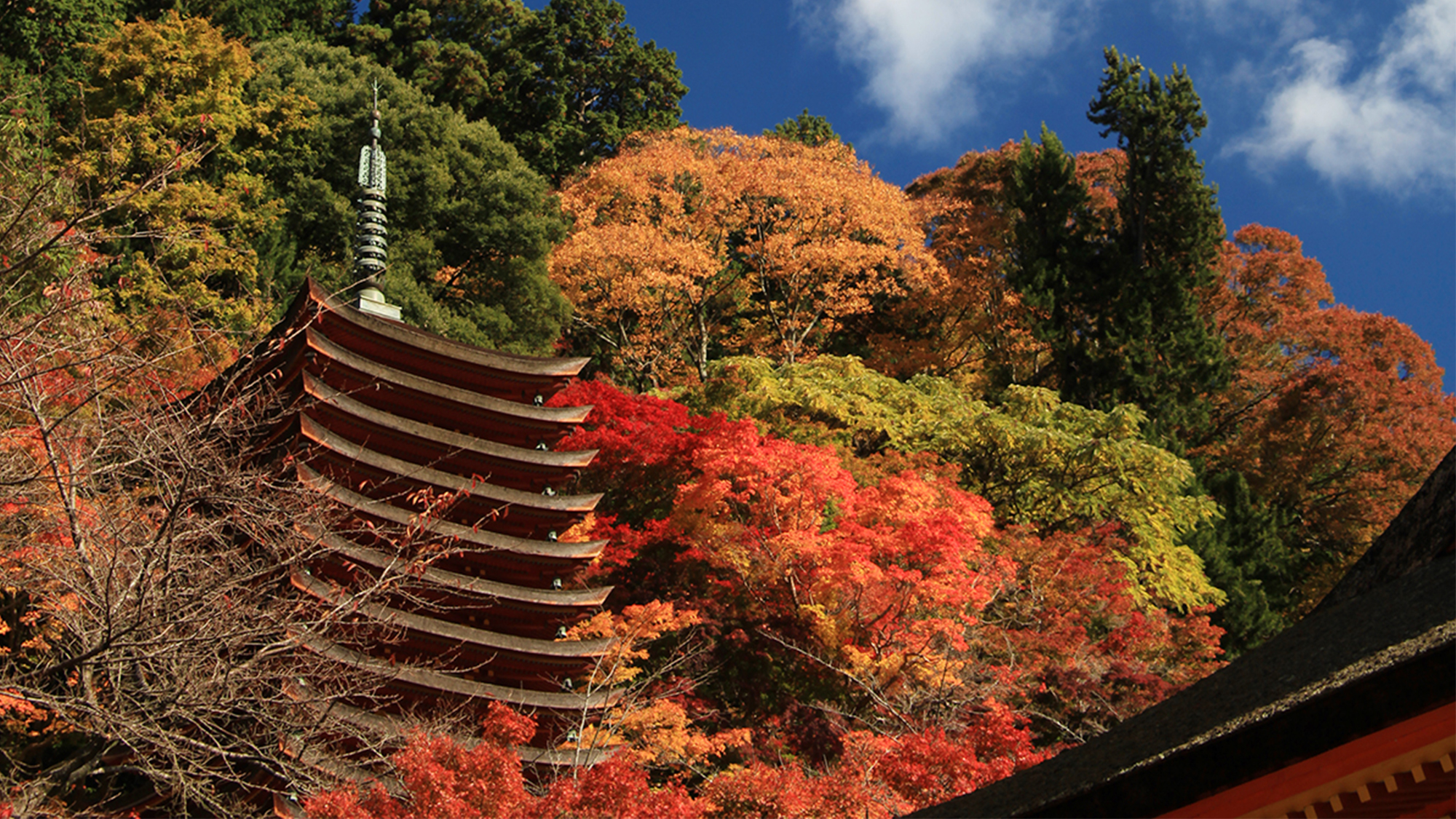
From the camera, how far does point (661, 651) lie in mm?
14391

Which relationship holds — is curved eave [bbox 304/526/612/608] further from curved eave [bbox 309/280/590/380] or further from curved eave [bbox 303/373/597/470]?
curved eave [bbox 309/280/590/380]

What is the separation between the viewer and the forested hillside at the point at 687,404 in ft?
24.5

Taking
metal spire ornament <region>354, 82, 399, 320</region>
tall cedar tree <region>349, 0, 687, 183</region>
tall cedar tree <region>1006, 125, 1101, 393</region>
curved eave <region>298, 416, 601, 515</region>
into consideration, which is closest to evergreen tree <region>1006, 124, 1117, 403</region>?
tall cedar tree <region>1006, 125, 1101, 393</region>

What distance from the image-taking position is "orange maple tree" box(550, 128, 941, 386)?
24.4 m

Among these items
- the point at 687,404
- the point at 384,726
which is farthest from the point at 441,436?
Answer: the point at 687,404

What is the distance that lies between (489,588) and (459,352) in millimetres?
2410

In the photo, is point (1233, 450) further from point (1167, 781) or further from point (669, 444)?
point (1167, 781)

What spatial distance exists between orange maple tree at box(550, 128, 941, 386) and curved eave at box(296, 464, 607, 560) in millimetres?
11538

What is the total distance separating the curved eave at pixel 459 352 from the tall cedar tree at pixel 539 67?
1933cm

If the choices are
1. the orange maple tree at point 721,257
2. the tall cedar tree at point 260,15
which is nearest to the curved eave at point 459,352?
the orange maple tree at point 721,257

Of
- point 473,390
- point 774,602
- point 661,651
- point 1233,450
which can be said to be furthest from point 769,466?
point 1233,450

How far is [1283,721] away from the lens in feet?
9.93

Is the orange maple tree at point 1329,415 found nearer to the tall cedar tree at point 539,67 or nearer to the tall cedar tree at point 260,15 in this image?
the tall cedar tree at point 539,67

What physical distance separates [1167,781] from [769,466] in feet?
35.4
